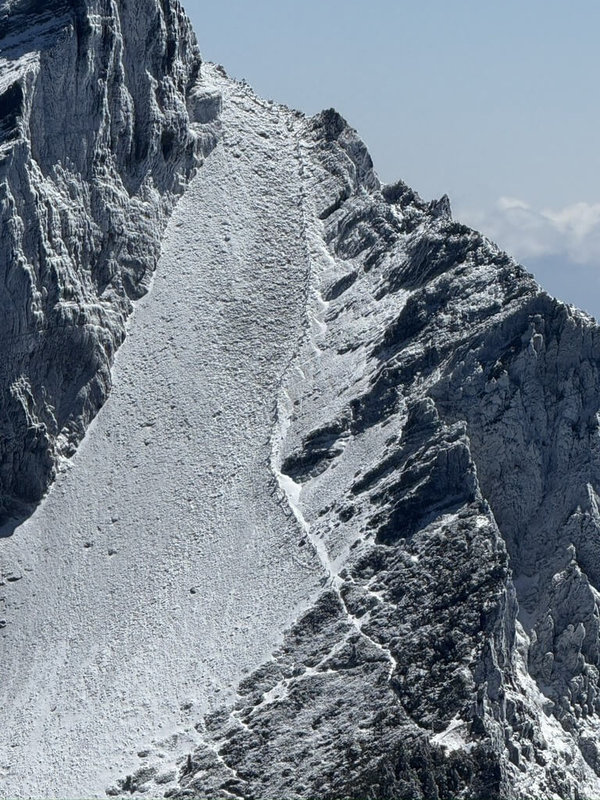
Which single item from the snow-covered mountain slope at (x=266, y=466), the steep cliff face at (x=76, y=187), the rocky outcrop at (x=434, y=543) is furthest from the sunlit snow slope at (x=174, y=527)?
the rocky outcrop at (x=434, y=543)

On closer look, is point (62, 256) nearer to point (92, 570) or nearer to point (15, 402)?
point (15, 402)

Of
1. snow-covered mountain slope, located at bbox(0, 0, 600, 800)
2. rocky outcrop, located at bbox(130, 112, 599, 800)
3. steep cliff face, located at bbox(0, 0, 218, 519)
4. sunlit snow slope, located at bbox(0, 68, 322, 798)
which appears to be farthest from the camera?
steep cliff face, located at bbox(0, 0, 218, 519)

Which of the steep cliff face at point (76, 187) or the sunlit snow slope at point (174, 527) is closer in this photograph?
the sunlit snow slope at point (174, 527)

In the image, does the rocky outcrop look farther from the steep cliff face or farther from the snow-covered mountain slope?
the steep cliff face

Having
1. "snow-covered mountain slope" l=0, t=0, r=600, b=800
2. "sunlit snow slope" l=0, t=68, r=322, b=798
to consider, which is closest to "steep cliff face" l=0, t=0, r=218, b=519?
"snow-covered mountain slope" l=0, t=0, r=600, b=800

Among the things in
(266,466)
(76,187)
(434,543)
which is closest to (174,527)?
(266,466)

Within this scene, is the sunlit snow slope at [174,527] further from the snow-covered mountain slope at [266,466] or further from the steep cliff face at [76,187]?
the steep cliff face at [76,187]
